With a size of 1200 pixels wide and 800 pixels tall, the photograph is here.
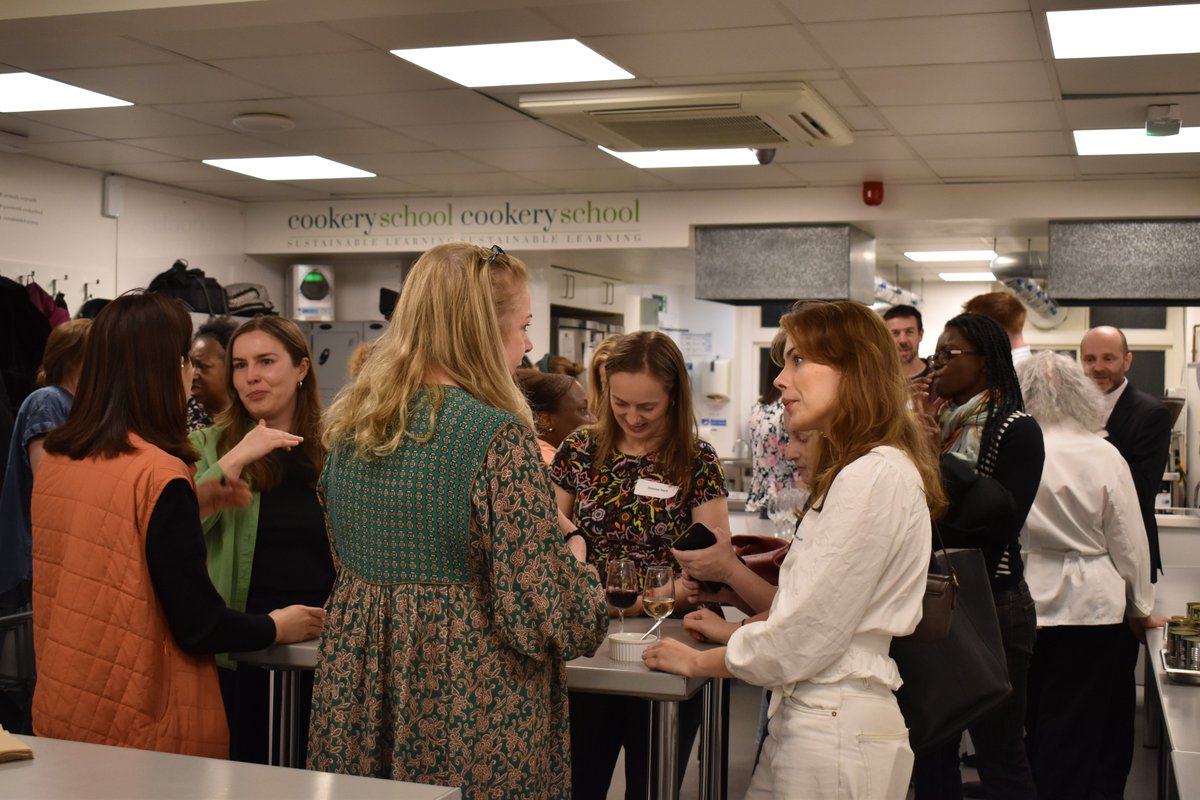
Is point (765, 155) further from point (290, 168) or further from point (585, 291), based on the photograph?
point (585, 291)

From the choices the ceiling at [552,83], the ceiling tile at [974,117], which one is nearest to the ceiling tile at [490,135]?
the ceiling at [552,83]

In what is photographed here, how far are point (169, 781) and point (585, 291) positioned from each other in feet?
29.0

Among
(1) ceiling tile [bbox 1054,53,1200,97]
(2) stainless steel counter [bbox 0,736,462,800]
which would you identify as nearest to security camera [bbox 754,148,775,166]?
(1) ceiling tile [bbox 1054,53,1200,97]

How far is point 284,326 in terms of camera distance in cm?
303

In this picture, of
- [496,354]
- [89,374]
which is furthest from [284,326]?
[496,354]

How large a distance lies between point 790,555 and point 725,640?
0.39 metres

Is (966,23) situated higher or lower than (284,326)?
higher

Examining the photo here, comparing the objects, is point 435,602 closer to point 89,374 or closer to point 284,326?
point 89,374

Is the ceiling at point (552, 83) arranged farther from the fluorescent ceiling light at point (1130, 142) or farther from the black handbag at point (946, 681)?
the black handbag at point (946, 681)

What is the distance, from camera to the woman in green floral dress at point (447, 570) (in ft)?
6.57

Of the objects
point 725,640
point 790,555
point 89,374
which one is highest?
point 89,374

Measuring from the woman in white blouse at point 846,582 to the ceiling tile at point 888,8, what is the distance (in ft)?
6.45

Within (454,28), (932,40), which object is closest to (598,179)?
(454,28)

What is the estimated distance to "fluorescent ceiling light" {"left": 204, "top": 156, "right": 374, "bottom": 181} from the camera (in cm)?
676
